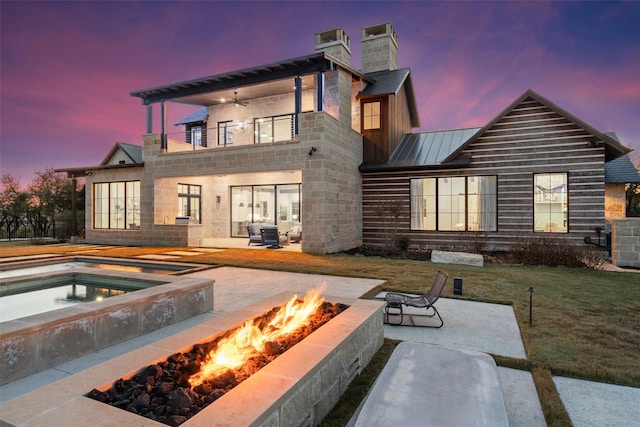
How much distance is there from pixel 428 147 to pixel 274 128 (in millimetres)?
7756

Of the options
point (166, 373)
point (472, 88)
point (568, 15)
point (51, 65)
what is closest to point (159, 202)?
point (51, 65)

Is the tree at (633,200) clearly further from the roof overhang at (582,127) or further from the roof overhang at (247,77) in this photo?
the roof overhang at (247,77)

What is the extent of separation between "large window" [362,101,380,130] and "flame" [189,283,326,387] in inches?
516

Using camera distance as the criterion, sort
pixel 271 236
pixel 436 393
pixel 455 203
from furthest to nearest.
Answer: pixel 271 236 < pixel 455 203 < pixel 436 393

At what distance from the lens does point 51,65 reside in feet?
64.1

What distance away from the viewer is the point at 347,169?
48.9 ft

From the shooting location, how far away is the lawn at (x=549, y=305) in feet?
11.8

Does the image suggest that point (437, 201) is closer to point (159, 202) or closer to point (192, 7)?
point (159, 202)

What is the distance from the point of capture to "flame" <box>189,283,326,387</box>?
9.26 ft

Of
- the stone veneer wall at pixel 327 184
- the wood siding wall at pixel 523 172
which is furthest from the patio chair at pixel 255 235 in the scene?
the wood siding wall at pixel 523 172

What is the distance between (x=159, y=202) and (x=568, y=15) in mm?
28629

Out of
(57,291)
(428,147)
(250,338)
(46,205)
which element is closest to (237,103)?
(428,147)

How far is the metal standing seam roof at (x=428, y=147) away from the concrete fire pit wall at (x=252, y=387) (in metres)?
12.5

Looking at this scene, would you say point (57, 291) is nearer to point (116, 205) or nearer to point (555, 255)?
point (555, 255)
